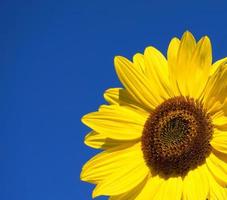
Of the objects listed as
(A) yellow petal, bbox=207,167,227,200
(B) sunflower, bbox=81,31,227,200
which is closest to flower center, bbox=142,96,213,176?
(B) sunflower, bbox=81,31,227,200

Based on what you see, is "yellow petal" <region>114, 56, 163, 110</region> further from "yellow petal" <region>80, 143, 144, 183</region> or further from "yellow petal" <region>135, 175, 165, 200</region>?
"yellow petal" <region>135, 175, 165, 200</region>

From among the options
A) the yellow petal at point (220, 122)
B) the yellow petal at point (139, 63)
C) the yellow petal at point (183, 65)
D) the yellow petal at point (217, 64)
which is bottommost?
the yellow petal at point (220, 122)

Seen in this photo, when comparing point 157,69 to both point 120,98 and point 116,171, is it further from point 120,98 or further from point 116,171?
point 116,171

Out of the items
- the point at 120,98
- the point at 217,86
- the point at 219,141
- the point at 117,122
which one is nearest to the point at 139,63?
the point at 120,98

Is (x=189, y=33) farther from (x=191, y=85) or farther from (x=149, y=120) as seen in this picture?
(x=149, y=120)

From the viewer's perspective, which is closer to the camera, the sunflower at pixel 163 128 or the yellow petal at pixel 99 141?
the sunflower at pixel 163 128

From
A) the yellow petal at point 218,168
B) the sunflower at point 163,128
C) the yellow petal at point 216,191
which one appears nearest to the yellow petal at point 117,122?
the sunflower at point 163,128

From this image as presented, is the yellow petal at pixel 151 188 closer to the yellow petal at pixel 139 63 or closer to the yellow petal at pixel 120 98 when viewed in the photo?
the yellow petal at pixel 120 98
